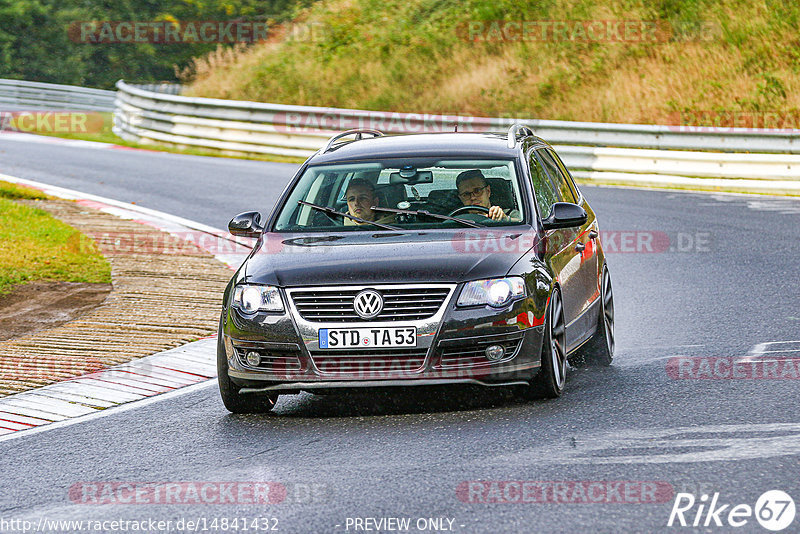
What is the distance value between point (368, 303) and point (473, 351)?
2.15 feet

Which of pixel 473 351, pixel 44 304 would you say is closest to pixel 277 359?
pixel 473 351

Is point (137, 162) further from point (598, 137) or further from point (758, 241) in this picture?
point (758, 241)

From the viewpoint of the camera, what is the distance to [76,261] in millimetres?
13867

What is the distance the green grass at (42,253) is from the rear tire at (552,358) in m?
6.53

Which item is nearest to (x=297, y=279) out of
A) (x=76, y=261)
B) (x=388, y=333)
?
(x=388, y=333)

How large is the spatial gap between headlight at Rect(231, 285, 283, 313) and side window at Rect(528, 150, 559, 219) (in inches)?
79.2

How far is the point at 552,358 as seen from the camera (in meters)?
7.50

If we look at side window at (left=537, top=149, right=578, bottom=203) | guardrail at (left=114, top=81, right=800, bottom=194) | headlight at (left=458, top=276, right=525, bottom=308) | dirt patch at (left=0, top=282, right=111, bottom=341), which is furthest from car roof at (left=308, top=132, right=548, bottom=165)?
guardrail at (left=114, top=81, right=800, bottom=194)

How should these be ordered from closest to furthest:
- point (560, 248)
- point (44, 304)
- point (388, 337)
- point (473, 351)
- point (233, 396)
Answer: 1. point (388, 337)
2. point (473, 351)
3. point (233, 396)
4. point (560, 248)
5. point (44, 304)

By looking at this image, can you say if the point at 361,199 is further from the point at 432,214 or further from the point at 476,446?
the point at 476,446

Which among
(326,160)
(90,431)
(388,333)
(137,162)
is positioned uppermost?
(326,160)

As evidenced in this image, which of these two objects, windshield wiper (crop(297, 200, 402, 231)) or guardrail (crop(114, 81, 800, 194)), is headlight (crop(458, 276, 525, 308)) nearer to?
windshield wiper (crop(297, 200, 402, 231))

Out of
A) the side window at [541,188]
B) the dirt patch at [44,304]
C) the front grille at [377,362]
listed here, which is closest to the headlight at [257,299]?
the front grille at [377,362]

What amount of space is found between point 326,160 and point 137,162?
16.7 m
